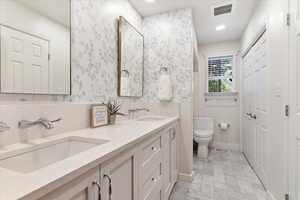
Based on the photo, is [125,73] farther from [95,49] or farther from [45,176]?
[45,176]

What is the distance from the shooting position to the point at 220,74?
3.45 meters

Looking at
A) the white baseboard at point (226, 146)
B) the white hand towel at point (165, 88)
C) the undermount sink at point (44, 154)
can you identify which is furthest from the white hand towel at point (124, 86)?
the white baseboard at point (226, 146)

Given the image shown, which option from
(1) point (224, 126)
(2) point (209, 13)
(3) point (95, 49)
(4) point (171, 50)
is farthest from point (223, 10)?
(1) point (224, 126)

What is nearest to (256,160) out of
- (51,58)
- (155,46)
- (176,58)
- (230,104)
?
(230,104)

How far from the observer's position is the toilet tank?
127 inches

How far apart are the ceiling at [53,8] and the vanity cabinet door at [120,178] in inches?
→ 41.3

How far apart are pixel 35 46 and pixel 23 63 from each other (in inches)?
5.4

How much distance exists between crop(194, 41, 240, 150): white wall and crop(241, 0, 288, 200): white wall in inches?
64.2

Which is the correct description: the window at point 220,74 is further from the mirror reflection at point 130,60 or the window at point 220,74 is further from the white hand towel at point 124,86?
the white hand towel at point 124,86

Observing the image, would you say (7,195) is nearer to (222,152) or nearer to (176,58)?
(176,58)

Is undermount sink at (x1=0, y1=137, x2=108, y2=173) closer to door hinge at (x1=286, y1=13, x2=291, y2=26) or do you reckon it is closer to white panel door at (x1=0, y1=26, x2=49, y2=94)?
white panel door at (x1=0, y1=26, x2=49, y2=94)

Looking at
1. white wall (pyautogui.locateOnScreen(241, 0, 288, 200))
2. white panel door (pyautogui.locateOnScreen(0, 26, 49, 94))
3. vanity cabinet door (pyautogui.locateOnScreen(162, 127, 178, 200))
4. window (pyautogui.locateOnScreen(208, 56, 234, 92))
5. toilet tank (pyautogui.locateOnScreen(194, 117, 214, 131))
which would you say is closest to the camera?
white panel door (pyautogui.locateOnScreen(0, 26, 49, 94))

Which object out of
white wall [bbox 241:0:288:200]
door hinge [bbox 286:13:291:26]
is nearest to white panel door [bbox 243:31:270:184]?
white wall [bbox 241:0:288:200]

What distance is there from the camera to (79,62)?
126cm
